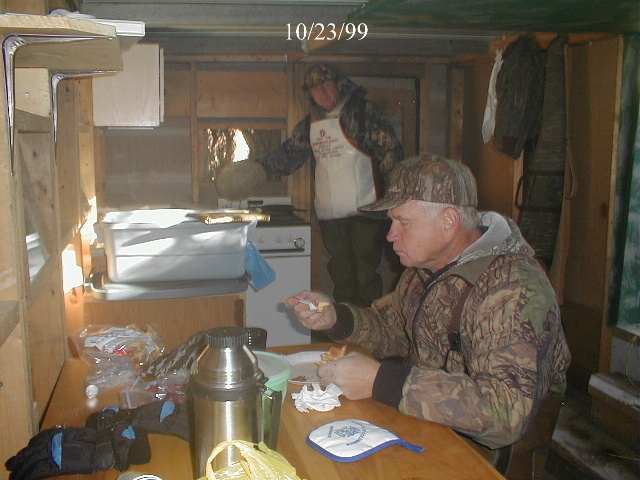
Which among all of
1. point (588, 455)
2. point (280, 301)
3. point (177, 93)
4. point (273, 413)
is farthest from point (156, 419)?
point (177, 93)

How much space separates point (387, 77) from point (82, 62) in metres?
3.36

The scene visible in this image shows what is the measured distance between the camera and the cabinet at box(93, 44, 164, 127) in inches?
105

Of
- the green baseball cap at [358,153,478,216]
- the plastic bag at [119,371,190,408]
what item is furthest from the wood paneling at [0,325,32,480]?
the green baseball cap at [358,153,478,216]

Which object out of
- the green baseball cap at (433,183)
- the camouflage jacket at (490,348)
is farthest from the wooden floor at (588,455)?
the green baseball cap at (433,183)

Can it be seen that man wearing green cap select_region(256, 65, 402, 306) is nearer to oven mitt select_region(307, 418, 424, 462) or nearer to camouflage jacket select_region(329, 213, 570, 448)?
camouflage jacket select_region(329, 213, 570, 448)

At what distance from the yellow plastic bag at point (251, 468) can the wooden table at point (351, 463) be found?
0.76 feet

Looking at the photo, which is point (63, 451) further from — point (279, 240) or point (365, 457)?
point (279, 240)

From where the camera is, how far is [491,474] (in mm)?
1085

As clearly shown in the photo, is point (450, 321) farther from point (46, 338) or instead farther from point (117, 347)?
point (46, 338)

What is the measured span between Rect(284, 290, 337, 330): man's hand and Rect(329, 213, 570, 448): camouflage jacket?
24cm

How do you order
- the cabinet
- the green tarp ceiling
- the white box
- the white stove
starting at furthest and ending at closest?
the white stove → the cabinet → the green tarp ceiling → the white box

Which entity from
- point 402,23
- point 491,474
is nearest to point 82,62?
point 491,474

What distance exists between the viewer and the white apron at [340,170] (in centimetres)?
405

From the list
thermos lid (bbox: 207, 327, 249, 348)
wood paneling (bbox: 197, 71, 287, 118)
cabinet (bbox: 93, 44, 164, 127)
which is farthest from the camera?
wood paneling (bbox: 197, 71, 287, 118)
